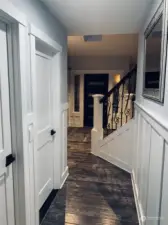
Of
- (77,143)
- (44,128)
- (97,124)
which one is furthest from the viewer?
(77,143)

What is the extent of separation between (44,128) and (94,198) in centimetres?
113

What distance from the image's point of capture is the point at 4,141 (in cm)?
141

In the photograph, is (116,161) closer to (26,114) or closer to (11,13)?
(26,114)

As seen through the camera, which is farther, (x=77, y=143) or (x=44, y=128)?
(x=77, y=143)

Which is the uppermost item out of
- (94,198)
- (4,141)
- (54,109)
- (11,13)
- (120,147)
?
(11,13)

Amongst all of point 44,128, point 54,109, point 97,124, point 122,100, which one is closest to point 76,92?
point 97,124

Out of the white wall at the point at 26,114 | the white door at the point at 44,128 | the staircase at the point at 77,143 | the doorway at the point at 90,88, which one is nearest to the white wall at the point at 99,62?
the doorway at the point at 90,88

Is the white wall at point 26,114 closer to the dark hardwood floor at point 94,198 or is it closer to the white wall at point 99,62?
the dark hardwood floor at point 94,198

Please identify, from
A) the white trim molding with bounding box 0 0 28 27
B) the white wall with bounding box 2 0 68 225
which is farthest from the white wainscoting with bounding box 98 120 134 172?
the white trim molding with bounding box 0 0 28 27

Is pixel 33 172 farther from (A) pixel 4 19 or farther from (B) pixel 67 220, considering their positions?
(A) pixel 4 19

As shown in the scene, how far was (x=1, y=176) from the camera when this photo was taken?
1395 mm

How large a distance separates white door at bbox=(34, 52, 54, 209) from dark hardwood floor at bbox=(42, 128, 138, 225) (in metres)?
0.27

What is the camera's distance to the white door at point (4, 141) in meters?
1.35

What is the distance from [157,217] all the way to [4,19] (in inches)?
68.9
